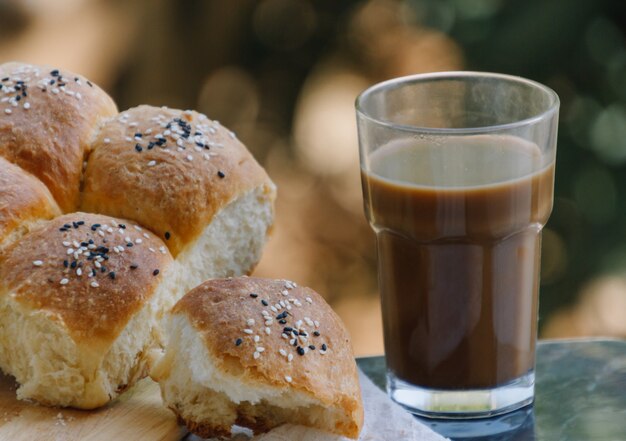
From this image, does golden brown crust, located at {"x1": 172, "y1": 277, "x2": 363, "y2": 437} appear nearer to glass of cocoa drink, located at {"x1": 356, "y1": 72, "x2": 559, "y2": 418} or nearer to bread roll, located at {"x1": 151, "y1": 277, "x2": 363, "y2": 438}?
bread roll, located at {"x1": 151, "y1": 277, "x2": 363, "y2": 438}

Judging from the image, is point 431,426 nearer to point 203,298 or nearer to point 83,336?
point 203,298

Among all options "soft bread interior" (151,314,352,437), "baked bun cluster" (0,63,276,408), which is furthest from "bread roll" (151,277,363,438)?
"baked bun cluster" (0,63,276,408)

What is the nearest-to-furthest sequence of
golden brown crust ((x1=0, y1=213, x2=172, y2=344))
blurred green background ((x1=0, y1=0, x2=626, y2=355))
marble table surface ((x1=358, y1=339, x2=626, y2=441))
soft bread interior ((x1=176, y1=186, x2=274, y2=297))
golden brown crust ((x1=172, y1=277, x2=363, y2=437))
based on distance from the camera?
golden brown crust ((x1=172, y1=277, x2=363, y2=437)), golden brown crust ((x1=0, y1=213, x2=172, y2=344)), marble table surface ((x1=358, y1=339, x2=626, y2=441)), soft bread interior ((x1=176, y1=186, x2=274, y2=297)), blurred green background ((x1=0, y1=0, x2=626, y2=355))

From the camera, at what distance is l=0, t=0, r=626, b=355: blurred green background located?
3.13 metres

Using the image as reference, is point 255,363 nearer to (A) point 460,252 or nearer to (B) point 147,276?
(B) point 147,276

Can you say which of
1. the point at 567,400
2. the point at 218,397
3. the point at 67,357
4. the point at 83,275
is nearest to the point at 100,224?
the point at 83,275

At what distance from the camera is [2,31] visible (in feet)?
10.5

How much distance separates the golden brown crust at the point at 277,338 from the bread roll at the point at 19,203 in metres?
0.33

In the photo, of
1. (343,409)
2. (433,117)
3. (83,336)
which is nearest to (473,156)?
(433,117)

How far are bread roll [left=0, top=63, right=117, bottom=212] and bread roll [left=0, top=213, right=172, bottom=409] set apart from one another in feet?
0.45

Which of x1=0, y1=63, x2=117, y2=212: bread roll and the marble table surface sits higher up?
x1=0, y1=63, x2=117, y2=212: bread roll

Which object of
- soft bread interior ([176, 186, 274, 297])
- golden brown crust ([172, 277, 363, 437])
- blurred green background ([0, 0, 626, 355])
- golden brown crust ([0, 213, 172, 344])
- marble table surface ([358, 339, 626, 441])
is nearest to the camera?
golden brown crust ([172, 277, 363, 437])

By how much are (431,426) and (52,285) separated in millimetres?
662

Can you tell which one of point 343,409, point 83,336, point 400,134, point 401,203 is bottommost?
point 343,409
